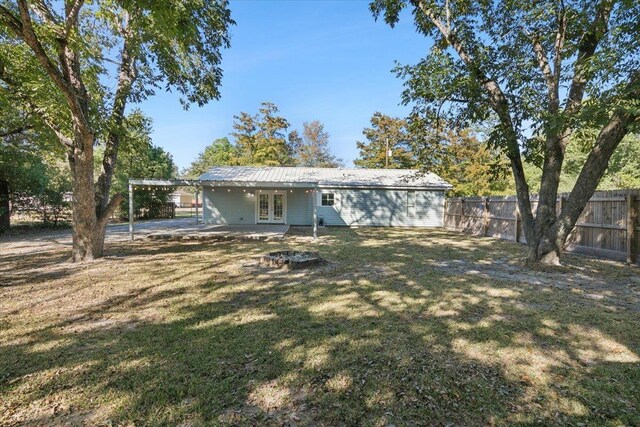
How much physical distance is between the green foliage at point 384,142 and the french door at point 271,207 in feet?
43.6

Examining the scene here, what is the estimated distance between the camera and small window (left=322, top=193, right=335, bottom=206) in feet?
57.3

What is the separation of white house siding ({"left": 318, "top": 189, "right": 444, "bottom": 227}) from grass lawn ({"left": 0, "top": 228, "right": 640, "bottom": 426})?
453 inches

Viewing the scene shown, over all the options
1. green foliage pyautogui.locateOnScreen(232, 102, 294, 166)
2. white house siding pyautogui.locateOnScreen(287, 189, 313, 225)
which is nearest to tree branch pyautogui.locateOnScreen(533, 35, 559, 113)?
white house siding pyautogui.locateOnScreen(287, 189, 313, 225)

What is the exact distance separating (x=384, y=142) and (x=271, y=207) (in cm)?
1589

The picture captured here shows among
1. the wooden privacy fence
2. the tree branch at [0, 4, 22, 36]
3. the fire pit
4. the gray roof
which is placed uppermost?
the tree branch at [0, 4, 22, 36]

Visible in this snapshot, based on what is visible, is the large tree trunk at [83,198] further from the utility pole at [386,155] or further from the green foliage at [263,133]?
the green foliage at [263,133]

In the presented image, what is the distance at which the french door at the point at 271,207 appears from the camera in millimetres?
16141

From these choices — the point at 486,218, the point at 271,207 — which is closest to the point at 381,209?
the point at 486,218

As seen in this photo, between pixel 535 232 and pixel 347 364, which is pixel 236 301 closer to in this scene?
pixel 347 364

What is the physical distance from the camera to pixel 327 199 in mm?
17500

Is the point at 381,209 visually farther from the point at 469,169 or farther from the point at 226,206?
the point at 469,169

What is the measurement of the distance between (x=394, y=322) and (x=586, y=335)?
2.00 meters

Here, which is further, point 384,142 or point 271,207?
point 384,142

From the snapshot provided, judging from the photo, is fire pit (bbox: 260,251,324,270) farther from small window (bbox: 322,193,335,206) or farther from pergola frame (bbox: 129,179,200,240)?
small window (bbox: 322,193,335,206)
